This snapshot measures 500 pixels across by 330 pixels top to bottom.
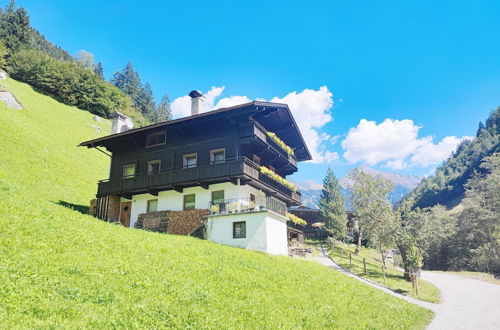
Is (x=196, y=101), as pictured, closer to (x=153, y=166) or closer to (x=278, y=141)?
(x=153, y=166)

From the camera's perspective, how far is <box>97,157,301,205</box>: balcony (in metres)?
23.8

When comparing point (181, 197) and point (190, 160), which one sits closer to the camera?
point (181, 197)

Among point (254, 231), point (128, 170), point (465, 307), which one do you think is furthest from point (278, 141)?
point (465, 307)

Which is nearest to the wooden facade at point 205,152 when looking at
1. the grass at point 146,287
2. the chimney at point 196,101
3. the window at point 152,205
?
the window at point 152,205

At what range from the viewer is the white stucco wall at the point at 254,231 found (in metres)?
21.5

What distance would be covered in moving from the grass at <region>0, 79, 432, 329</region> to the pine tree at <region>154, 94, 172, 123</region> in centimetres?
8967

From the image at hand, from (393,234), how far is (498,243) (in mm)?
26845

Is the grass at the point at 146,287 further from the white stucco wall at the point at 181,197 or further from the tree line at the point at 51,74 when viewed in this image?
the tree line at the point at 51,74

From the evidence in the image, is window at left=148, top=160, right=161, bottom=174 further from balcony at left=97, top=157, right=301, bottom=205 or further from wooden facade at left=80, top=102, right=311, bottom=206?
balcony at left=97, top=157, right=301, bottom=205

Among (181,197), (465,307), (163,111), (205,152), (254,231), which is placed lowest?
(465,307)

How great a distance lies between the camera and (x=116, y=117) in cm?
3475

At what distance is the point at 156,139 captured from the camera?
29.6 metres

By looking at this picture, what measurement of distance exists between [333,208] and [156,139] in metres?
35.1

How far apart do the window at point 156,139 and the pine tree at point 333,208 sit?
31987 mm
